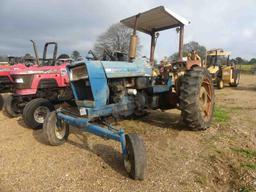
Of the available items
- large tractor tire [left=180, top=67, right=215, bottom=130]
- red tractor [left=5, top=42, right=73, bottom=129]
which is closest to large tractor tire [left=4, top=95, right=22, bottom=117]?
red tractor [left=5, top=42, right=73, bottom=129]

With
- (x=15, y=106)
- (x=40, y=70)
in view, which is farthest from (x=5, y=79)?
(x=40, y=70)

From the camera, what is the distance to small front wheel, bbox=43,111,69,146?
4297 millimetres

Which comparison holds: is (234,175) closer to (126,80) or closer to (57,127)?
(126,80)

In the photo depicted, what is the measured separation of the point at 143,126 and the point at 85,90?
176 centimetres

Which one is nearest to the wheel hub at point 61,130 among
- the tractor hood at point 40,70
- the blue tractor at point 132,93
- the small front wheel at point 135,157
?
the blue tractor at point 132,93

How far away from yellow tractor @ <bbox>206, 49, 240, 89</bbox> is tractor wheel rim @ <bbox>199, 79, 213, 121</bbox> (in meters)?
8.81

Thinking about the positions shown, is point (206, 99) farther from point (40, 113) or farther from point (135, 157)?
point (40, 113)

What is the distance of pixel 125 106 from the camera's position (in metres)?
4.59

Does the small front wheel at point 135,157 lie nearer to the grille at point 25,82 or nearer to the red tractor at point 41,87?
the red tractor at point 41,87

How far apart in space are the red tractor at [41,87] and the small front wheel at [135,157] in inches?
132

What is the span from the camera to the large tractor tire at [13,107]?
7.28 meters

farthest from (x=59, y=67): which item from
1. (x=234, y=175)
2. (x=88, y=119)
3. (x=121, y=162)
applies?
(x=234, y=175)

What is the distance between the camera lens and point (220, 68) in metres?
14.7

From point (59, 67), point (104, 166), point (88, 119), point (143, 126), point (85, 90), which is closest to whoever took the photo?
point (104, 166)
